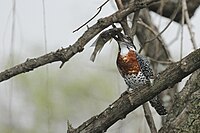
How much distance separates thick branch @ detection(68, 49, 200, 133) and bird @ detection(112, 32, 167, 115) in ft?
1.21

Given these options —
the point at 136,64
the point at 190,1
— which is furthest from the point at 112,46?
the point at 190,1

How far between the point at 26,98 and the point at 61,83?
436mm

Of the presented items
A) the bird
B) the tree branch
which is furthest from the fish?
the tree branch

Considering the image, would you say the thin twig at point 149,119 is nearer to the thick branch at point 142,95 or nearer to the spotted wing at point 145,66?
the spotted wing at point 145,66

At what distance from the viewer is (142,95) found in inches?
36.0

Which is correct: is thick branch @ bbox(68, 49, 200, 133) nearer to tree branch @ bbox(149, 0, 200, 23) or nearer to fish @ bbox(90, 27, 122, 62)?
fish @ bbox(90, 27, 122, 62)

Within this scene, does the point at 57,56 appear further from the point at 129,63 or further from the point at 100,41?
the point at 129,63

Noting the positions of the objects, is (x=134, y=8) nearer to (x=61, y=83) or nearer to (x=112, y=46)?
(x=112, y=46)

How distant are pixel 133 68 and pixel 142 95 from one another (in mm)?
450

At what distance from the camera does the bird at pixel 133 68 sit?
1.30 m

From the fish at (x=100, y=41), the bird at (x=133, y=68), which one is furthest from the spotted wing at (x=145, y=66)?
the fish at (x=100, y=41)

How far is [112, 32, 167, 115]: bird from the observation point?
1.30 metres

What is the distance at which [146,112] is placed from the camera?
1.35 m

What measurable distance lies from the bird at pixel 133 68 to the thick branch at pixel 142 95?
37 cm
